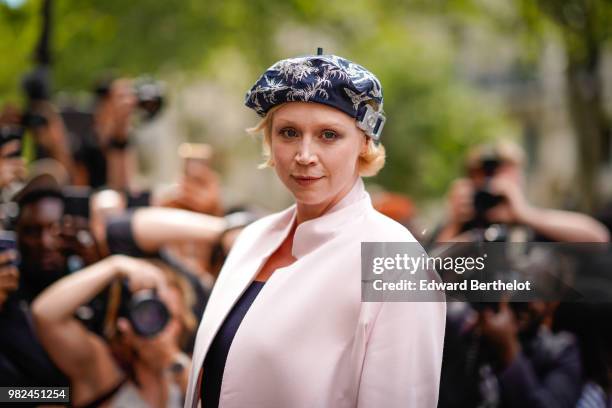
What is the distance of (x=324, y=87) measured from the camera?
249 cm

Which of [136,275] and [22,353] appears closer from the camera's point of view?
[22,353]

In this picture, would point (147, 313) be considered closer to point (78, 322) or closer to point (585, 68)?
point (78, 322)

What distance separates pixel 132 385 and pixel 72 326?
39 cm

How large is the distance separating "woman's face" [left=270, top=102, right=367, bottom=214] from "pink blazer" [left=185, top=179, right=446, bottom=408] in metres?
0.08

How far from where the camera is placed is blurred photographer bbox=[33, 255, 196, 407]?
379 centimetres

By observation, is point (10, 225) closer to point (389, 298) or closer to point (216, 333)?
point (216, 333)

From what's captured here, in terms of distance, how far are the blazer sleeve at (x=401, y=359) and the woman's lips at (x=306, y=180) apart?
0.40 metres

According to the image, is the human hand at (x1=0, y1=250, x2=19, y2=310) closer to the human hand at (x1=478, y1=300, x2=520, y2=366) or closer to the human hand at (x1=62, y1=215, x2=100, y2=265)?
the human hand at (x1=62, y1=215, x2=100, y2=265)

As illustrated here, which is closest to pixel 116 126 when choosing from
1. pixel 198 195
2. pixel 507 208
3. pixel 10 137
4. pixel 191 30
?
pixel 198 195

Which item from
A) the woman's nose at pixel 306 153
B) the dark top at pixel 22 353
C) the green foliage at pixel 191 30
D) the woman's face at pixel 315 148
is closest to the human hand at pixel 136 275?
the dark top at pixel 22 353

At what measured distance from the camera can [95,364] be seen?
3.93 metres

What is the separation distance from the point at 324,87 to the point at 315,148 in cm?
17

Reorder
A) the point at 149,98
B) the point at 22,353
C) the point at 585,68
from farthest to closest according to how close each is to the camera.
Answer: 1. the point at 585,68
2. the point at 149,98
3. the point at 22,353

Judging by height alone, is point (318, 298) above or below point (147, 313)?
below
